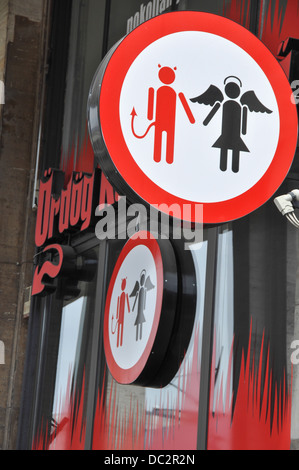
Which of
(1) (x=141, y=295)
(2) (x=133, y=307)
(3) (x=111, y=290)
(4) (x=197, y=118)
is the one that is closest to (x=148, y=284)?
(1) (x=141, y=295)

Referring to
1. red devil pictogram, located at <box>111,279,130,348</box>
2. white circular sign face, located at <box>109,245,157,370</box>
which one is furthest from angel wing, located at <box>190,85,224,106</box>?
red devil pictogram, located at <box>111,279,130,348</box>

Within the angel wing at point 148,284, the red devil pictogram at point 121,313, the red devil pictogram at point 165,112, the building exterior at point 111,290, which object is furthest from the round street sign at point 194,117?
the red devil pictogram at point 121,313

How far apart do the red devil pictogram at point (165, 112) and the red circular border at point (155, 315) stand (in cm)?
167

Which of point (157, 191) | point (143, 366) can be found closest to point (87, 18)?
point (143, 366)

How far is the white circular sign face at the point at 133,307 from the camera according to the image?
18.7 ft

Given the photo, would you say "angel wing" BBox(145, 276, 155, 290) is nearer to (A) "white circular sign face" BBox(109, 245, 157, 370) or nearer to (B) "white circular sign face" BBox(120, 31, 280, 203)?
(A) "white circular sign face" BBox(109, 245, 157, 370)

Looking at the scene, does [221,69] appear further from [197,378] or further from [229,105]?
[197,378]

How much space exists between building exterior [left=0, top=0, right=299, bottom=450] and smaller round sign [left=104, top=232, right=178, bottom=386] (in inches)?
0.6

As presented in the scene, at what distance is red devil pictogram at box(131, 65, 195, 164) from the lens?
405 cm

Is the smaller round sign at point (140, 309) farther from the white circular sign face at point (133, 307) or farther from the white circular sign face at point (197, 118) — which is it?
the white circular sign face at point (197, 118)

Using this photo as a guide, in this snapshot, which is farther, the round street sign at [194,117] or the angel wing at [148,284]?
the angel wing at [148,284]

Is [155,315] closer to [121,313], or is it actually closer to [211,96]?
[121,313]

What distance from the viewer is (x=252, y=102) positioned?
4.17 metres

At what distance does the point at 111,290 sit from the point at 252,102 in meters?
2.60
